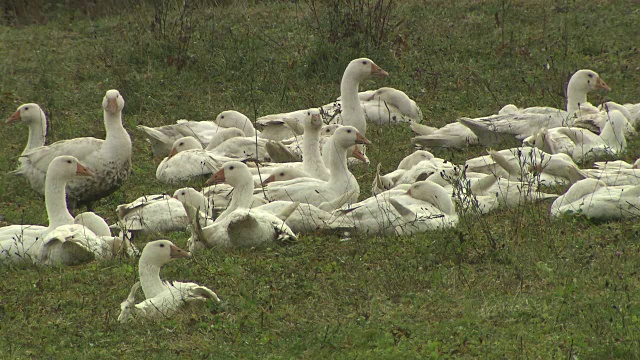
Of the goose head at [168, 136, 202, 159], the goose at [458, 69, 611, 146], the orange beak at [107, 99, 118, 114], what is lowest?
the goose head at [168, 136, 202, 159]

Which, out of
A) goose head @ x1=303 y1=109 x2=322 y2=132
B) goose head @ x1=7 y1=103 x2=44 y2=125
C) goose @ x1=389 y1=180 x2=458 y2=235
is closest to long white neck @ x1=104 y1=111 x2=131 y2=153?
goose head @ x1=7 y1=103 x2=44 y2=125

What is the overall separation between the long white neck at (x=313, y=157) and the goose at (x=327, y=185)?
0.69 meters

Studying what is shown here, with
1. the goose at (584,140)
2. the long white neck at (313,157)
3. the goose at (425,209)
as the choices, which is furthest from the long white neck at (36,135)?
the goose at (584,140)

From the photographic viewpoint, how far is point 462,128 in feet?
41.5

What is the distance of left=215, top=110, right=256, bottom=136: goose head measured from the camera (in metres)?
13.3

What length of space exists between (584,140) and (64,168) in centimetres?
562

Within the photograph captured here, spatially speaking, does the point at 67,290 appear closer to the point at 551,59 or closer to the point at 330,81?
the point at 330,81

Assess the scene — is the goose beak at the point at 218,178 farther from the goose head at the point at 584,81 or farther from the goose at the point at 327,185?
the goose head at the point at 584,81

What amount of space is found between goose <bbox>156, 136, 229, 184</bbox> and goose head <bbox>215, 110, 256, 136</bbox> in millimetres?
1384

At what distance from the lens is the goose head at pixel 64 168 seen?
9625 mm

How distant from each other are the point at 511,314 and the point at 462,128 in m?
6.38

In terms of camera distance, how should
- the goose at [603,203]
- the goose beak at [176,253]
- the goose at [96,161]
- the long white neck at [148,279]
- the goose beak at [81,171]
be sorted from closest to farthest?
the long white neck at [148,279] < the goose beak at [176,253] < the goose at [603,203] < the goose beak at [81,171] < the goose at [96,161]

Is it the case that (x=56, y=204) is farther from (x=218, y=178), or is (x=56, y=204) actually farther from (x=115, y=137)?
(x=115, y=137)

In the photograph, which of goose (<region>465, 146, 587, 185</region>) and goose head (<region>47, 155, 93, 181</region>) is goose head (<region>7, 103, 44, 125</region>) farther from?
goose (<region>465, 146, 587, 185</region>)
